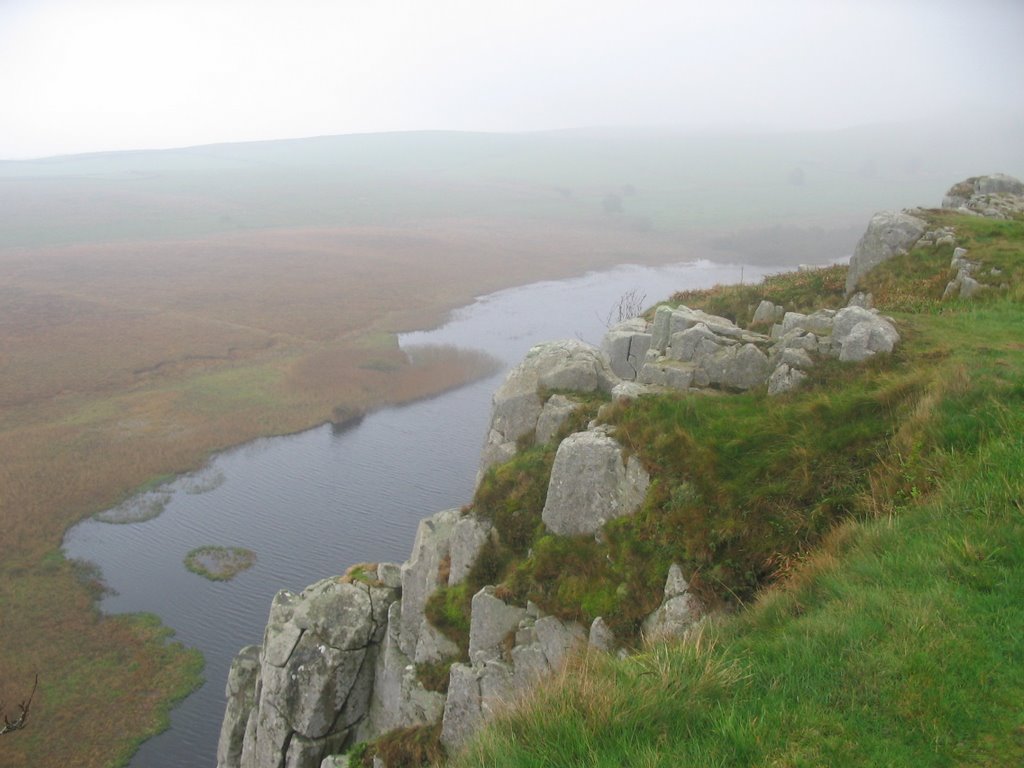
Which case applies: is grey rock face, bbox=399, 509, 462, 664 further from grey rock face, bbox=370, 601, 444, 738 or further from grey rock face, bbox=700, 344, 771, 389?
grey rock face, bbox=700, 344, 771, 389

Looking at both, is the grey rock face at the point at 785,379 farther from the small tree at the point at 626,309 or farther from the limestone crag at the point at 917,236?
the small tree at the point at 626,309

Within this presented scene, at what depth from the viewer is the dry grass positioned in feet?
102

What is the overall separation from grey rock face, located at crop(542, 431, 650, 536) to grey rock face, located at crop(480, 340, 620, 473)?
3.94 meters

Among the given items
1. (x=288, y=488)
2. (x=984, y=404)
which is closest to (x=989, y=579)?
(x=984, y=404)

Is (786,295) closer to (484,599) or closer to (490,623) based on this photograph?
(484,599)

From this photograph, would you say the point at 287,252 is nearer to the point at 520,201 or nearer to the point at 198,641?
the point at 520,201

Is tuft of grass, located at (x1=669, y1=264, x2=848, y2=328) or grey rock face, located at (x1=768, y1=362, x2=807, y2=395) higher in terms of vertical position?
grey rock face, located at (x1=768, y1=362, x2=807, y2=395)

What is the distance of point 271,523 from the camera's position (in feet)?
143

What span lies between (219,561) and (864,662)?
125ft

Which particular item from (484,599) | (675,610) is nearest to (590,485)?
(484,599)

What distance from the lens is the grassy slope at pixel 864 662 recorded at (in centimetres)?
649

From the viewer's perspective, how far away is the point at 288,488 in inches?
1880

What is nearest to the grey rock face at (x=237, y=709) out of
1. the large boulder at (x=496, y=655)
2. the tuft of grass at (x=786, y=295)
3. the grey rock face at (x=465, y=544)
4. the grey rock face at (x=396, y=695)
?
the grey rock face at (x=396, y=695)

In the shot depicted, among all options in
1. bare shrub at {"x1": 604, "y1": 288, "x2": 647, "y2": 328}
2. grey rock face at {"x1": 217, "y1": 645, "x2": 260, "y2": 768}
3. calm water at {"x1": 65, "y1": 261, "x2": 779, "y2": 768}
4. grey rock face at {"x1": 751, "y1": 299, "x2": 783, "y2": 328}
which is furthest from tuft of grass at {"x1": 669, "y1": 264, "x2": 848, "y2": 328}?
calm water at {"x1": 65, "y1": 261, "x2": 779, "y2": 768}
